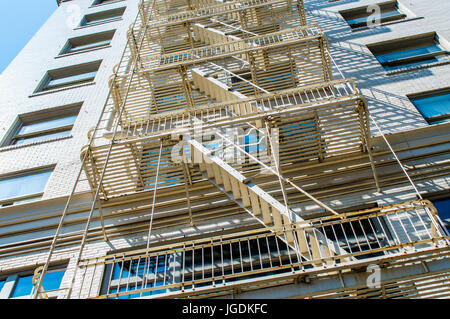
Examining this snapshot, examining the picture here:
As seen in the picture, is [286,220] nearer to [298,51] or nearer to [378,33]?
[298,51]

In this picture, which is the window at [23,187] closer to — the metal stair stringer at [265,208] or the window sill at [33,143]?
the window sill at [33,143]

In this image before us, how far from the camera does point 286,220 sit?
745 centimetres

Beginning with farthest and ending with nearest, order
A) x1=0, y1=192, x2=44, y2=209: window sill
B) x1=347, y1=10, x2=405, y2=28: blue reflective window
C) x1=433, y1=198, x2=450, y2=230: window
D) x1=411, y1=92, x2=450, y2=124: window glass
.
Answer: x1=347, y1=10, x2=405, y2=28: blue reflective window → x1=0, y1=192, x2=44, y2=209: window sill → x1=411, y1=92, x2=450, y2=124: window glass → x1=433, y1=198, x2=450, y2=230: window

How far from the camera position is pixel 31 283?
369 inches

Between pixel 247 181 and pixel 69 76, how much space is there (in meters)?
13.2

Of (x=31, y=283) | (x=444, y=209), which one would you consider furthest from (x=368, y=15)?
(x=31, y=283)

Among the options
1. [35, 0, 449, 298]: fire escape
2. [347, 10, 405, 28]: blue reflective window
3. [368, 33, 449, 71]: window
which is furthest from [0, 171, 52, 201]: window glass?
[347, 10, 405, 28]: blue reflective window

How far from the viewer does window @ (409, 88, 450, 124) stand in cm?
1142

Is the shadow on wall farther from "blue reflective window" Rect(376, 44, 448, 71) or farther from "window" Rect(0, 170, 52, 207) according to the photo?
"window" Rect(0, 170, 52, 207)

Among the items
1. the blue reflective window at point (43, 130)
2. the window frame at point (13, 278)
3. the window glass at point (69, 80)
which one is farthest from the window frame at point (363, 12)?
the window frame at point (13, 278)

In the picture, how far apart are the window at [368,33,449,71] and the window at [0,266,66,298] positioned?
12453mm

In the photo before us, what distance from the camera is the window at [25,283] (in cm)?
920

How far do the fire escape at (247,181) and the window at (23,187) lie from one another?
2103 millimetres
